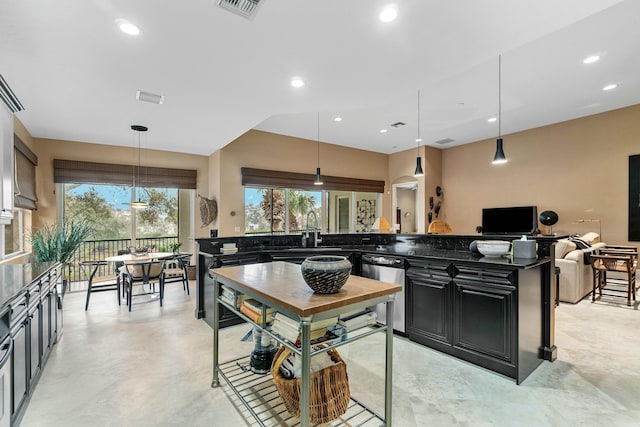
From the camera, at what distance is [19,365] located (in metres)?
1.83

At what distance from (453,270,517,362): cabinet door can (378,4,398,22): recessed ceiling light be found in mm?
2102

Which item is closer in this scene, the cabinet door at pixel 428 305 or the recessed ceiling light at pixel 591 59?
the cabinet door at pixel 428 305

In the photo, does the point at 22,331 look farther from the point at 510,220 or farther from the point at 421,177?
the point at 510,220

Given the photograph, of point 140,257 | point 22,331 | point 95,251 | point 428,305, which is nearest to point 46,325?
point 22,331

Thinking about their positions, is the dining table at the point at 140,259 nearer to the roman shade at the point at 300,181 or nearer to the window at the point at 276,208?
the window at the point at 276,208

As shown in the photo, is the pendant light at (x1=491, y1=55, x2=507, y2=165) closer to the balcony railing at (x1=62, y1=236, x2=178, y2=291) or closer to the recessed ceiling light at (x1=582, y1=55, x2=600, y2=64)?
the recessed ceiling light at (x1=582, y1=55, x2=600, y2=64)

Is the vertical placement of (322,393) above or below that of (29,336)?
below

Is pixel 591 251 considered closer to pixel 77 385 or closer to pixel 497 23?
pixel 497 23

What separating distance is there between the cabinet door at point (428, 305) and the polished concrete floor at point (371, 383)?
0.16 metres

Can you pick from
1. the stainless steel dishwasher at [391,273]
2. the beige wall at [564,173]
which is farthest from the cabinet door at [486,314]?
the beige wall at [564,173]

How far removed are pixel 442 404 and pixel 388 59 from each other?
2787 mm

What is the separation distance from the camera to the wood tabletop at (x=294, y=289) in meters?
1.44

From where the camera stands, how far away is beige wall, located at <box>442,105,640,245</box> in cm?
548

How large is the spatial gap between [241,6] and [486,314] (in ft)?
9.75
